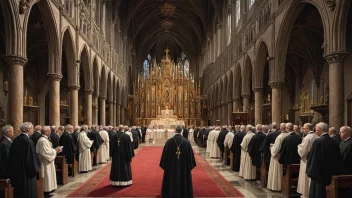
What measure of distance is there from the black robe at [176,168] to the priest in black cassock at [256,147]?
3986 millimetres

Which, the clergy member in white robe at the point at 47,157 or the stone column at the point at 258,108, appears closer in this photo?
the clergy member in white robe at the point at 47,157

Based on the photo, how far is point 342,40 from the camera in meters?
12.0

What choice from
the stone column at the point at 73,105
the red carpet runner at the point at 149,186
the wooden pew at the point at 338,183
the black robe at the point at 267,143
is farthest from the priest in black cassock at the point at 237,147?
the stone column at the point at 73,105

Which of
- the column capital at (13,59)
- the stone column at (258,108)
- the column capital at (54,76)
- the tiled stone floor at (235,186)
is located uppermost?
the column capital at (13,59)

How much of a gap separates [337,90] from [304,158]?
14.7 feet

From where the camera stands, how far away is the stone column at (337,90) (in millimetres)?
12031

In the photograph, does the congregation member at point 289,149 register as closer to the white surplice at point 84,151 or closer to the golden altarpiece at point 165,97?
the white surplice at point 84,151

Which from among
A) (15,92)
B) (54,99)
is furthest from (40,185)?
(54,99)

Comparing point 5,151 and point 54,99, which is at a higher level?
point 54,99

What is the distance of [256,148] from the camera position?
1204 centimetres

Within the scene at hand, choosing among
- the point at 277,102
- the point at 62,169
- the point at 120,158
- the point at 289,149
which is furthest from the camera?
the point at 277,102

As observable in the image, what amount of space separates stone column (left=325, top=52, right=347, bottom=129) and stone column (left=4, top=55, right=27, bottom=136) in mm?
11126

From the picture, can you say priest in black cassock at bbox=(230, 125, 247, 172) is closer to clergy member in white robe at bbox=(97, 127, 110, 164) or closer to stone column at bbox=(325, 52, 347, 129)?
stone column at bbox=(325, 52, 347, 129)

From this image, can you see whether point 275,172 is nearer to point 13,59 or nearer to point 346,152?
point 346,152
